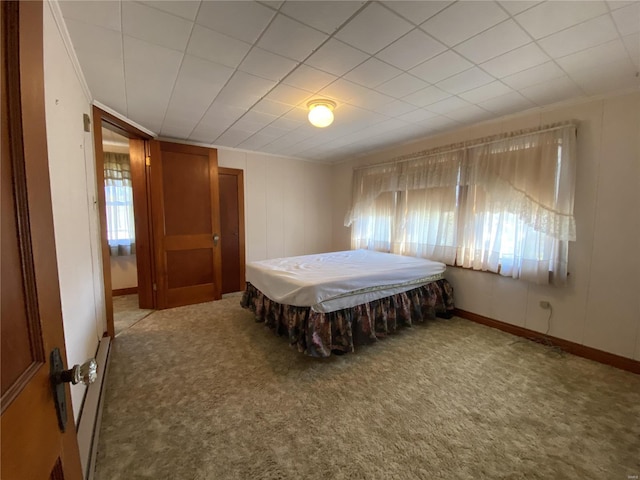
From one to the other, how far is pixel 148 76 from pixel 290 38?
3.86 ft

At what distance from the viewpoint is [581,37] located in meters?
1.56

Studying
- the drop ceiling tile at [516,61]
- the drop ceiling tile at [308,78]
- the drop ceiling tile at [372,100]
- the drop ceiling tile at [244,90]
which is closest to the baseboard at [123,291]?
the drop ceiling tile at [244,90]

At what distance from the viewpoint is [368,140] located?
12.3ft

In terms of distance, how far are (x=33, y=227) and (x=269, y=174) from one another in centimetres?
413

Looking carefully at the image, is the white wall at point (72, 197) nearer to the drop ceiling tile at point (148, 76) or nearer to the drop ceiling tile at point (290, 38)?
the drop ceiling tile at point (148, 76)

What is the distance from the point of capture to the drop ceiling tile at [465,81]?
1959 mm

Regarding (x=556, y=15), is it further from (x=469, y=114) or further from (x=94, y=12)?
(x=94, y=12)

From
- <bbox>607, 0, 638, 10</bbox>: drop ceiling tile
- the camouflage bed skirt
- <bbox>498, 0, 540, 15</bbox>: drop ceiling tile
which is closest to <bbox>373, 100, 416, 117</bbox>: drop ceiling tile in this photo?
<bbox>498, 0, 540, 15</bbox>: drop ceiling tile

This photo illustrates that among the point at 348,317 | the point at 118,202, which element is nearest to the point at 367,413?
the point at 348,317

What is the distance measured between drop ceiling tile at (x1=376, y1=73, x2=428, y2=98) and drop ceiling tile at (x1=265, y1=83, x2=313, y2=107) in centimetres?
63

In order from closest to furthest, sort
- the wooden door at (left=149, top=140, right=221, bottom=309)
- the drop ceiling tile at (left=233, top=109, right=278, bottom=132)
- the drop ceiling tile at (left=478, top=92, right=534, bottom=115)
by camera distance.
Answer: the drop ceiling tile at (left=478, top=92, right=534, bottom=115) < the drop ceiling tile at (left=233, top=109, right=278, bottom=132) < the wooden door at (left=149, top=140, right=221, bottom=309)

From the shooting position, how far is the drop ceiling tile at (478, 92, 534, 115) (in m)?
2.38

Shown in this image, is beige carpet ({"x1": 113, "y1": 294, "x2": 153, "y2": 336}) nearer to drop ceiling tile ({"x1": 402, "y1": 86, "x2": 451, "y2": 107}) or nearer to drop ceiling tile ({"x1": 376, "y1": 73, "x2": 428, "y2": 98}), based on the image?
drop ceiling tile ({"x1": 376, "y1": 73, "x2": 428, "y2": 98})

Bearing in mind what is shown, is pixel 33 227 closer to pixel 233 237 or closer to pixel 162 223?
pixel 162 223
